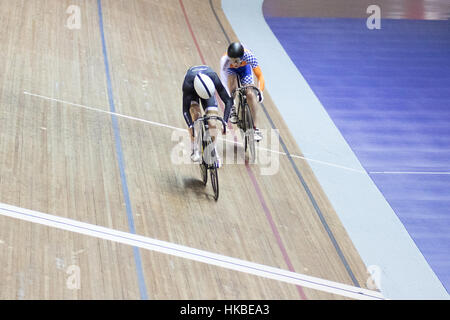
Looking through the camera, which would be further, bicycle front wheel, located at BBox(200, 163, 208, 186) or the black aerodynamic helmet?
the black aerodynamic helmet

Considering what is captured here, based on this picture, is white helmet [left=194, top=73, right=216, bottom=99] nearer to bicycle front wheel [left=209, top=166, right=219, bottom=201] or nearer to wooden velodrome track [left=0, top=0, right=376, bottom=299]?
bicycle front wheel [left=209, top=166, right=219, bottom=201]

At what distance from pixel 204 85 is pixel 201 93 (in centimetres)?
7

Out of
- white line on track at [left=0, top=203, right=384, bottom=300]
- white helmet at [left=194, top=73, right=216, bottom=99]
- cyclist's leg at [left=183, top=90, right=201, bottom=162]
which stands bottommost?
white line on track at [left=0, top=203, right=384, bottom=300]

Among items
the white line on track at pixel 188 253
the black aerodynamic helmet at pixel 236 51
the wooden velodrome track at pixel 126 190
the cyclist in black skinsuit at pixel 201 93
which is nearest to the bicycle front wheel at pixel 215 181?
the wooden velodrome track at pixel 126 190

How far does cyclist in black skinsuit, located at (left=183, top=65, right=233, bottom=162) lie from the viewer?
517cm

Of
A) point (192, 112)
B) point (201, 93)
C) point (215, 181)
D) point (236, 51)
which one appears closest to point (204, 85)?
point (201, 93)

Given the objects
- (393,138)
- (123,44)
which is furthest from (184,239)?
(123,44)

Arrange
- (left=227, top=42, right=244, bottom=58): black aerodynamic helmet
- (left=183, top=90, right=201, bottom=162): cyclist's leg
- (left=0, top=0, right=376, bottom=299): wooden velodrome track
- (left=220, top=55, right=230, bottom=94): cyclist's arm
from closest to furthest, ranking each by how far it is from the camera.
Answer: (left=0, top=0, right=376, bottom=299): wooden velodrome track
(left=183, top=90, right=201, bottom=162): cyclist's leg
(left=227, top=42, right=244, bottom=58): black aerodynamic helmet
(left=220, top=55, right=230, bottom=94): cyclist's arm

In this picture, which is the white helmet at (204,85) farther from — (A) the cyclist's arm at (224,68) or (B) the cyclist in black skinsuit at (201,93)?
(A) the cyclist's arm at (224,68)

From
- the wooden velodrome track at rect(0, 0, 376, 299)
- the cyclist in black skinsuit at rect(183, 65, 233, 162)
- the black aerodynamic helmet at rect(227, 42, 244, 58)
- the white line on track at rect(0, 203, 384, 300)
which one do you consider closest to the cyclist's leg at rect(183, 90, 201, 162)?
the cyclist in black skinsuit at rect(183, 65, 233, 162)

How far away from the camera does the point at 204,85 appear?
203 inches

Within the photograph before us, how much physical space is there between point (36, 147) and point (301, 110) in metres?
3.25

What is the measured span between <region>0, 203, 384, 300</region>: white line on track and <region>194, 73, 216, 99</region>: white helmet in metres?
1.26

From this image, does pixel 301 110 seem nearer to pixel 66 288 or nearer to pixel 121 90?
pixel 121 90
